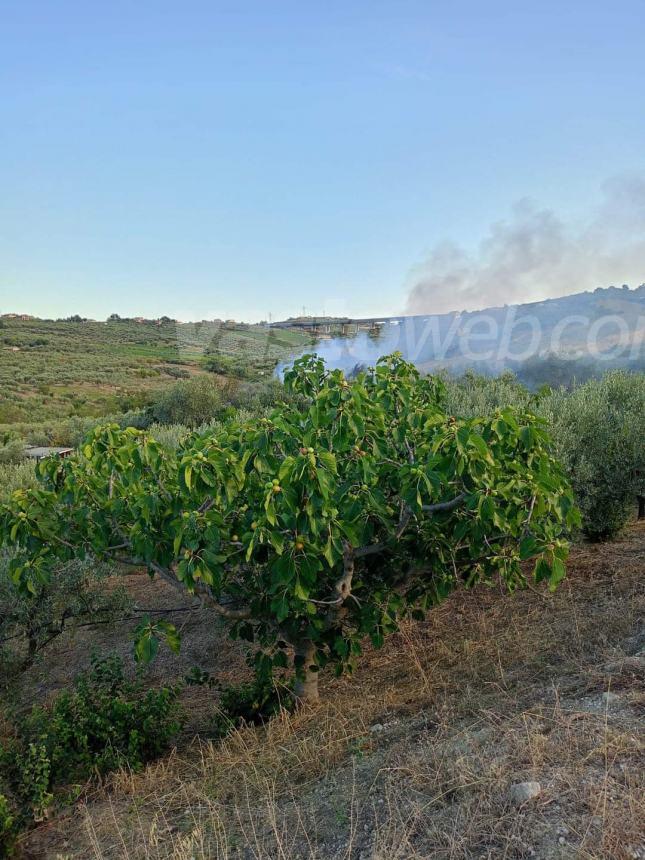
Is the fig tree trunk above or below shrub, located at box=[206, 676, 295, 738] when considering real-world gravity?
above

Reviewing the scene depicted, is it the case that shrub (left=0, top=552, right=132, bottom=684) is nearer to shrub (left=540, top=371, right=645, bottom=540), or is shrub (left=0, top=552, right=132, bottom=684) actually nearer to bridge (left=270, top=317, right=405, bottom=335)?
shrub (left=540, top=371, right=645, bottom=540)

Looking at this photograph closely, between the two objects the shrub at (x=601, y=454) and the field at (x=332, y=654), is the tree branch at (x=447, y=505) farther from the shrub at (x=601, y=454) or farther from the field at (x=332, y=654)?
the shrub at (x=601, y=454)

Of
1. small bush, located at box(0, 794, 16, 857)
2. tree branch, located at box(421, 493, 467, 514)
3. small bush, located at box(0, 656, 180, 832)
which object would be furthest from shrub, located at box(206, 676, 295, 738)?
tree branch, located at box(421, 493, 467, 514)

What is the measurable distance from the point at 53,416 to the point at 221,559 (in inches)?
1218

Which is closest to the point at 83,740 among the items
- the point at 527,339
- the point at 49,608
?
the point at 49,608

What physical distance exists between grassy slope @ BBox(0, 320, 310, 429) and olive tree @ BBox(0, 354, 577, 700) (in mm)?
20902

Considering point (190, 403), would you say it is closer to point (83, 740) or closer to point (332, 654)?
point (332, 654)

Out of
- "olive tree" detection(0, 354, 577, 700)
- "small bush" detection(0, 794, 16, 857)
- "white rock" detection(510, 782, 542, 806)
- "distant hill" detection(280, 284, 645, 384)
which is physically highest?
"distant hill" detection(280, 284, 645, 384)

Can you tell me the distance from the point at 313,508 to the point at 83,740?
2.97m

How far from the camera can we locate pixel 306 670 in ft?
17.4

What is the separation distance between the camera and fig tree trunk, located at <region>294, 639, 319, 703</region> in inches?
208

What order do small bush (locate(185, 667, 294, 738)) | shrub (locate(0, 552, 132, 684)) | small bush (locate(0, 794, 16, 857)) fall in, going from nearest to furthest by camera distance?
small bush (locate(0, 794, 16, 857))
small bush (locate(185, 667, 294, 738))
shrub (locate(0, 552, 132, 684))

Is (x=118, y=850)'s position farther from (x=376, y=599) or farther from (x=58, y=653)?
(x=58, y=653)

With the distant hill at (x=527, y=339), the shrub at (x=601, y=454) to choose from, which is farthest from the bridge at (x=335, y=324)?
the shrub at (x=601, y=454)
